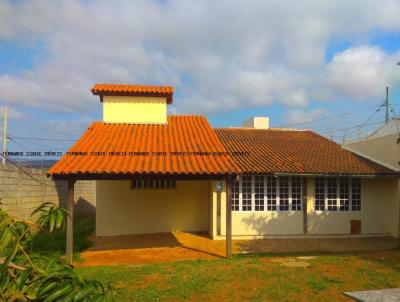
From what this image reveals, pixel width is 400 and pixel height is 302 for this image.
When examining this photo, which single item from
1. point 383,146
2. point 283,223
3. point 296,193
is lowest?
point 283,223

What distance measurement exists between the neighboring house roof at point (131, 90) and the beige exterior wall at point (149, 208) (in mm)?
3795

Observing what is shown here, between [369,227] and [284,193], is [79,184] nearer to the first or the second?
[284,193]

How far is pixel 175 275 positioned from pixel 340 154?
448 inches

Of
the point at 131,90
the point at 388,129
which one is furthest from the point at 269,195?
the point at 131,90

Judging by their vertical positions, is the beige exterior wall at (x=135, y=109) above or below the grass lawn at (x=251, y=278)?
above

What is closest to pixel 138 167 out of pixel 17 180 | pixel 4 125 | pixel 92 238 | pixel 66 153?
pixel 66 153

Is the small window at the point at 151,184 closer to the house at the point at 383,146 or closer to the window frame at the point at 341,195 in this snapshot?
the window frame at the point at 341,195

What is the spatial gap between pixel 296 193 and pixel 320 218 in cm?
135

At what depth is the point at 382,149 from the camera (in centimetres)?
1697

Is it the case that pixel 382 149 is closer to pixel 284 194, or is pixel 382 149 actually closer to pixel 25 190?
pixel 284 194

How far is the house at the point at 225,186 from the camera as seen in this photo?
1482 centimetres

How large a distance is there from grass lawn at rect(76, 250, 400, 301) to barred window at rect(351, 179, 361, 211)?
4.91 m

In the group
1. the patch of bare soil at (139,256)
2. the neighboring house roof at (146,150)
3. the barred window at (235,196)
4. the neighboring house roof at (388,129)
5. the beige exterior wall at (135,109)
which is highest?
the beige exterior wall at (135,109)

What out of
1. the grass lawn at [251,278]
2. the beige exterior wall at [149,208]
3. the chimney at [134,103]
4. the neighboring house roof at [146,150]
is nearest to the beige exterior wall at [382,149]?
the grass lawn at [251,278]
